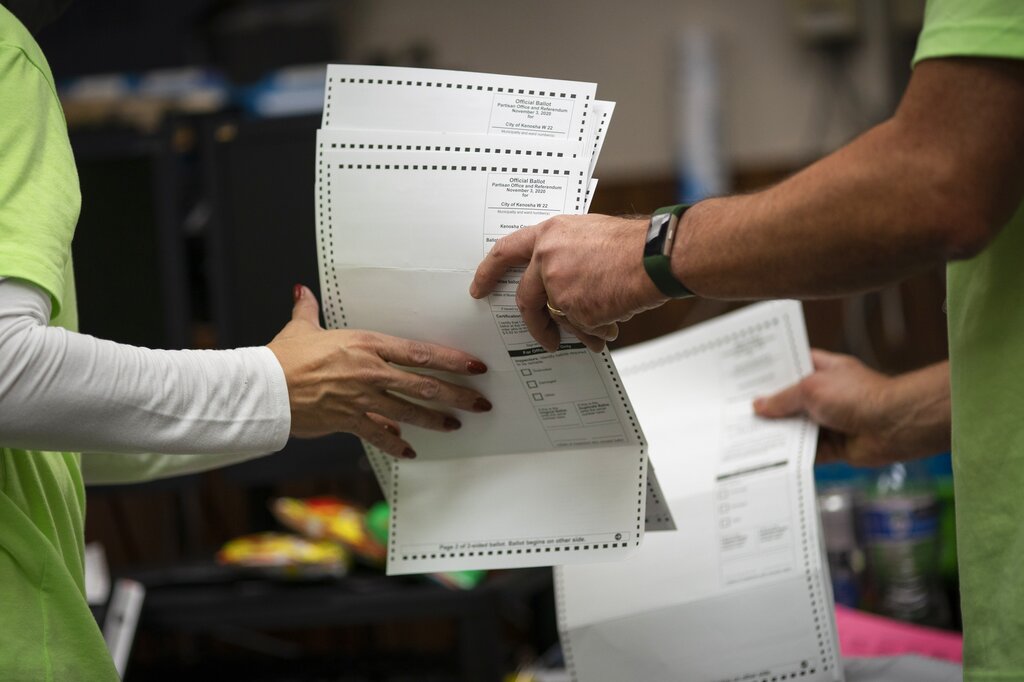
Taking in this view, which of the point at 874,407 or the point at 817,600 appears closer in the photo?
the point at 817,600

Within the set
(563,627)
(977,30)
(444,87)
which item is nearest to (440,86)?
(444,87)

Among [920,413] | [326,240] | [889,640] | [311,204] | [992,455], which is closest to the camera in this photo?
[992,455]

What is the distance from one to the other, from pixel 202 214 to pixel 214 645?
1.08 meters

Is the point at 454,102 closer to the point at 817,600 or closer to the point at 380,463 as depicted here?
the point at 380,463

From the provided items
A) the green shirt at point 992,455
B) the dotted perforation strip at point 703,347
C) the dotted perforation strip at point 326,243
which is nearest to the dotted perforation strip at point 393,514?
the dotted perforation strip at point 326,243

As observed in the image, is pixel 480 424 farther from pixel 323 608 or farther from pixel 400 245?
pixel 323 608

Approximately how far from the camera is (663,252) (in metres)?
0.92

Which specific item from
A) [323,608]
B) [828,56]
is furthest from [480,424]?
[828,56]

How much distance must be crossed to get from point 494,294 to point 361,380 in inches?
5.8

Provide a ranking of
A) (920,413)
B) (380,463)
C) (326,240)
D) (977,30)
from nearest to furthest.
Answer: (977,30) < (326,240) < (380,463) < (920,413)

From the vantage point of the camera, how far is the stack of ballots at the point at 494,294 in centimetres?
103

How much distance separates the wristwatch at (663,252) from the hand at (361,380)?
0.76ft

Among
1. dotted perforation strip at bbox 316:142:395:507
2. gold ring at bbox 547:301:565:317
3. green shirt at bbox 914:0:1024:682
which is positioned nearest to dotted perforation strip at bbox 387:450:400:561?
dotted perforation strip at bbox 316:142:395:507

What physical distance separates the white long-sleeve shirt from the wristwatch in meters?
0.34
